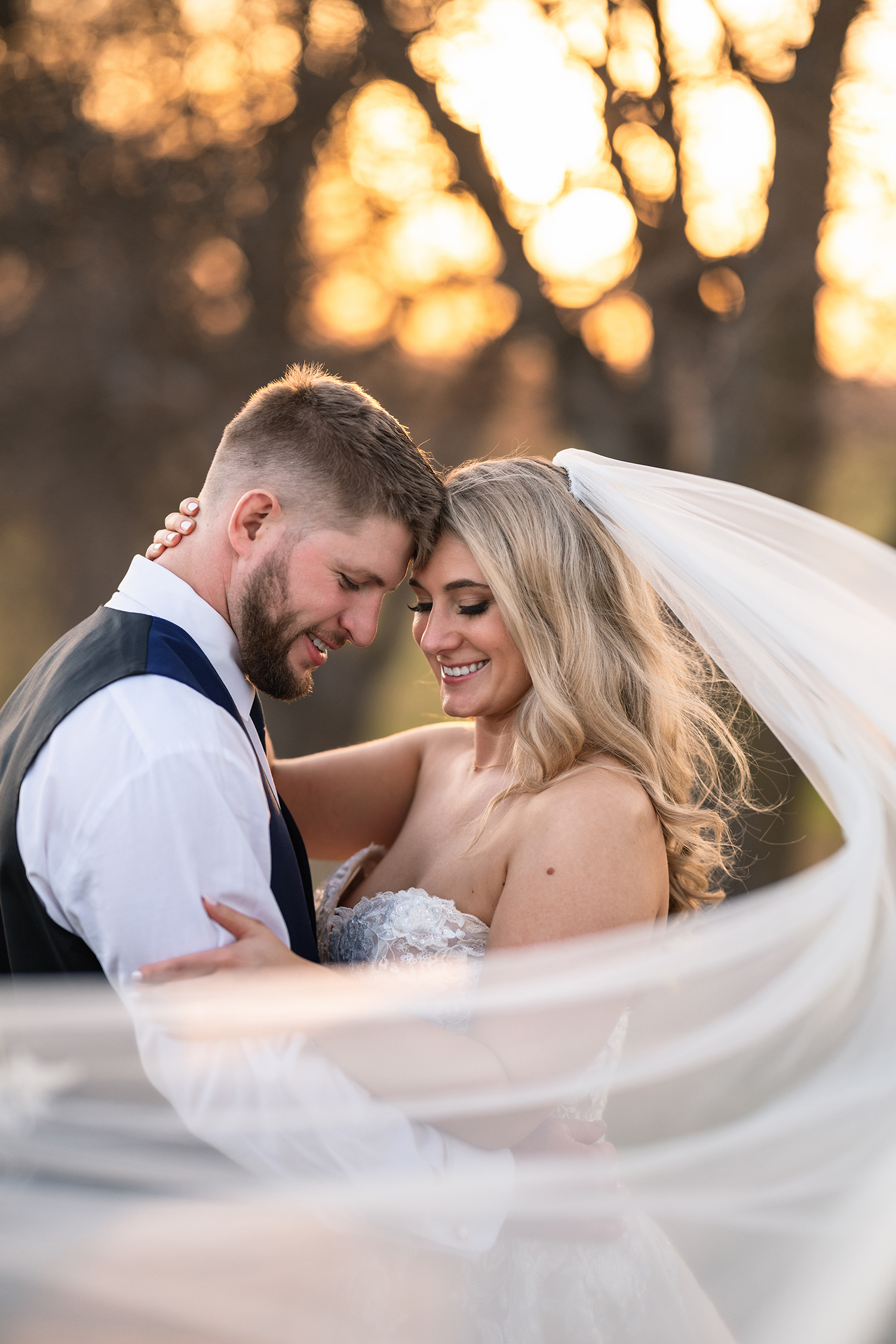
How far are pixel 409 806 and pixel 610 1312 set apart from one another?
4.81 feet

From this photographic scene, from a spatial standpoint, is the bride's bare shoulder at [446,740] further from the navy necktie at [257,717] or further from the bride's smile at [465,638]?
the navy necktie at [257,717]

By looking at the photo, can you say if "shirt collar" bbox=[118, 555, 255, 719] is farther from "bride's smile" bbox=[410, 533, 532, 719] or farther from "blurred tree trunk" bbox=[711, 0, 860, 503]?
"blurred tree trunk" bbox=[711, 0, 860, 503]

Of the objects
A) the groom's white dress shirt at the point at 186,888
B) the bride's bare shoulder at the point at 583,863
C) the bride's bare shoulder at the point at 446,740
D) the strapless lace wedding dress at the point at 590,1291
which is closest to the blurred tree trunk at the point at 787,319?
the bride's bare shoulder at the point at 446,740

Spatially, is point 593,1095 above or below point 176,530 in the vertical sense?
below

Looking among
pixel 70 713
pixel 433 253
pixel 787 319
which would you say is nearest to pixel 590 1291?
pixel 70 713

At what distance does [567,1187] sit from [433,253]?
209 inches

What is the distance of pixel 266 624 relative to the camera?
208 centimetres

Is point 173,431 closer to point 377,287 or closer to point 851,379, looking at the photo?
point 377,287

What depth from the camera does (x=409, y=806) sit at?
9.99 feet

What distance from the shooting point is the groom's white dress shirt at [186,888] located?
5.22 feet

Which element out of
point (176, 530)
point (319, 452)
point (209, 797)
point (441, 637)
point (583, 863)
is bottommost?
point (583, 863)

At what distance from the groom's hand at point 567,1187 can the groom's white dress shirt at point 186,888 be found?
4.9 inches

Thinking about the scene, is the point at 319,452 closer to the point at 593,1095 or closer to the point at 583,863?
the point at 583,863

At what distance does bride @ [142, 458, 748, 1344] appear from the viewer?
1.98 m
